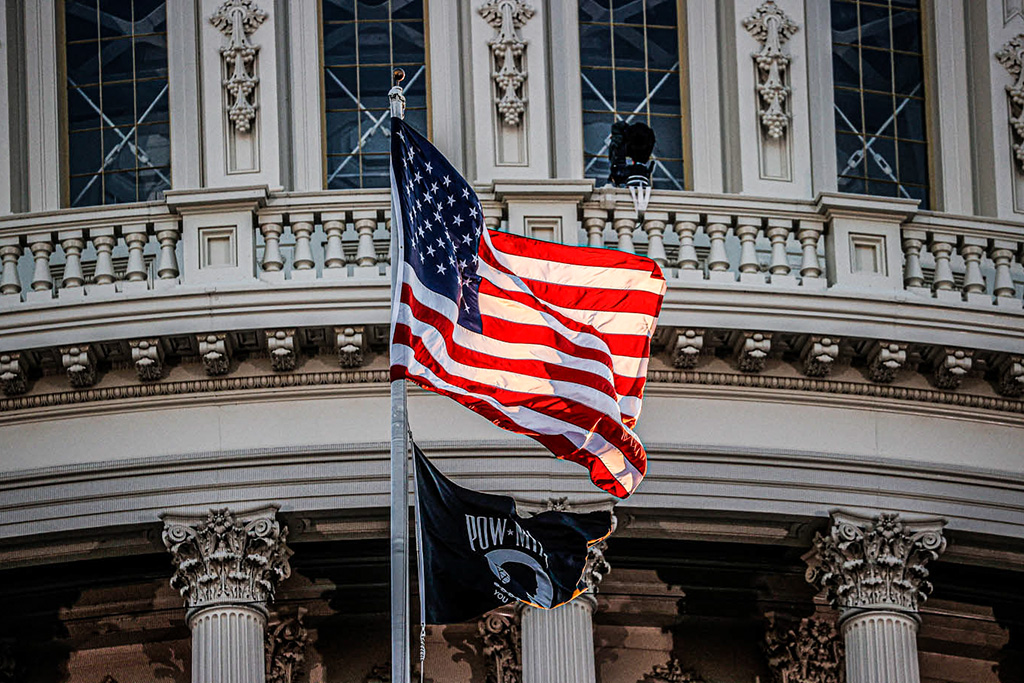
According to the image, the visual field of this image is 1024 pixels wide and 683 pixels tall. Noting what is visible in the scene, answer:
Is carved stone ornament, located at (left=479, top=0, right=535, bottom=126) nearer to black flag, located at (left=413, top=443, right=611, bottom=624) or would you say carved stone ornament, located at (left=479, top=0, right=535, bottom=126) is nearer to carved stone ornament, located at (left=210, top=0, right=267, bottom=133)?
carved stone ornament, located at (left=210, top=0, right=267, bottom=133)

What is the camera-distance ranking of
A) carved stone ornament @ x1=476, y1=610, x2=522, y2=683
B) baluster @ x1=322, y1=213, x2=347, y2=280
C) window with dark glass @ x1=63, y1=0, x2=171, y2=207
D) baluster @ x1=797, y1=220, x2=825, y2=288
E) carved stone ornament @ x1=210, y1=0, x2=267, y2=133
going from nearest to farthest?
carved stone ornament @ x1=476, y1=610, x2=522, y2=683, baluster @ x1=322, y1=213, x2=347, y2=280, baluster @ x1=797, y1=220, x2=825, y2=288, carved stone ornament @ x1=210, y1=0, x2=267, y2=133, window with dark glass @ x1=63, y1=0, x2=171, y2=207

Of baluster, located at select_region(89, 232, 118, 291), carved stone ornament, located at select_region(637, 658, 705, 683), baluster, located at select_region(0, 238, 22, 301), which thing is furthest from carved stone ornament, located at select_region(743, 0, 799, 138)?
baluster, located at select_region(0, 238, 22, 301)

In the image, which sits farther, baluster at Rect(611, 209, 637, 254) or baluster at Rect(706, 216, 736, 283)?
baluster at Rect(611, 209, 637, 254)

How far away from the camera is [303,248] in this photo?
3008 cm

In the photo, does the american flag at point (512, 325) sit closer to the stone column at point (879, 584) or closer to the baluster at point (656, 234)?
the stone column at point (879, 584)

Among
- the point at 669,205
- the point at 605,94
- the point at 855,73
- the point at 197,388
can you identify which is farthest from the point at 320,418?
the point at 855,73

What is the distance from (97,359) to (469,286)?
230 inches

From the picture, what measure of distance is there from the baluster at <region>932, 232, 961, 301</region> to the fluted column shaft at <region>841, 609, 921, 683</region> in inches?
138

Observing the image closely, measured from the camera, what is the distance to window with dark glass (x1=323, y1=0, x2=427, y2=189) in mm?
33406

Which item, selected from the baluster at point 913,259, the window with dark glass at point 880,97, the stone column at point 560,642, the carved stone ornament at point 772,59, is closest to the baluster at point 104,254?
the stone column at point 560,642

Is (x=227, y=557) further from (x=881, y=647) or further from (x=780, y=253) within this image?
(x=780, y=253)

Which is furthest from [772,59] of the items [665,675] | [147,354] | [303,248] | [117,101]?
[147,354]

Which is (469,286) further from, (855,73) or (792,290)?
(855,73)

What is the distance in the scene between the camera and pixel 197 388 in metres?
29.6
